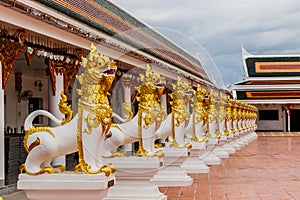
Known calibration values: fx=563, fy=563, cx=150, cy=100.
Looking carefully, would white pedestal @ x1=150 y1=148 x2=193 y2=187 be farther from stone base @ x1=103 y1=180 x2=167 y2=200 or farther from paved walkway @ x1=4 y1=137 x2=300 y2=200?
A: stone base @ x1=103 y1=180 x2=167 y2=200

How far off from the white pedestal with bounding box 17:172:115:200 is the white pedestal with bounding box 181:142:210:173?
5.03m

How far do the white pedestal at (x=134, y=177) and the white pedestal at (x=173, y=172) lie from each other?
1529 millimetres

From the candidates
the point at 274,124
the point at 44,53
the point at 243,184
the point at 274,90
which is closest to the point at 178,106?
the point at 243,184

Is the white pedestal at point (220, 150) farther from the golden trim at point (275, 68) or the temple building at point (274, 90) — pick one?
the golden trim at point (275, 68)

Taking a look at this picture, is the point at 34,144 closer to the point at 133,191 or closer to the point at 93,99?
the point at 93,99

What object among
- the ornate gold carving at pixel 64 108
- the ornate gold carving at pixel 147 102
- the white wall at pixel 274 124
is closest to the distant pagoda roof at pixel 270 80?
the white wall at pixel 274 124

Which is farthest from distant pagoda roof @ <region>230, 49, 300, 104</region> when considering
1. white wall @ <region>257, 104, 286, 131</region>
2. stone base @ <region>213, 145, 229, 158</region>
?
stone base @ <region>213, 145, 229, 158</region>

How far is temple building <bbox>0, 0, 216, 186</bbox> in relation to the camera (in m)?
6.77

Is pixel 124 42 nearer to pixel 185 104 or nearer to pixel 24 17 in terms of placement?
pixel 185 104

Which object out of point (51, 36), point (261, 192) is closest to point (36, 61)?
point (51, 36)

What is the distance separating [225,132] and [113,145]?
841 centimetres

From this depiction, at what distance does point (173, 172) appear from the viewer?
26.7 feet

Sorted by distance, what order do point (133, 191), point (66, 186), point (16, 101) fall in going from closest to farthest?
point (66, 186)
point (133, 191)
point (16, 101)

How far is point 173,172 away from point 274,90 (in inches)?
1150
